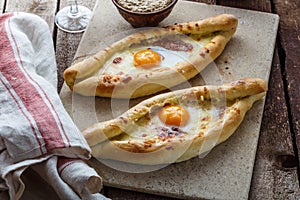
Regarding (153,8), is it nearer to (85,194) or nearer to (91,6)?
(91,6)

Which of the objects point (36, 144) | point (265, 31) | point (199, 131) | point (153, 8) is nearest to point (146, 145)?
point (199, 131)

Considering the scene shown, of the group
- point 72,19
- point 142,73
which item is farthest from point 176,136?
point 72,19

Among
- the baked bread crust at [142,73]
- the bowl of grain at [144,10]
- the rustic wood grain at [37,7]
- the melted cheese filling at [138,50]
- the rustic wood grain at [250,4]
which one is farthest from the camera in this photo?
the rustic wood grain at [250,4]

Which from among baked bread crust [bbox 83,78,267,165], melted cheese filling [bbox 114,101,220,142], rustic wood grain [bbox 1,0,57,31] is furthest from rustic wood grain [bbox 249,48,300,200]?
rustic wood grain [bbox 1,0,57,31]

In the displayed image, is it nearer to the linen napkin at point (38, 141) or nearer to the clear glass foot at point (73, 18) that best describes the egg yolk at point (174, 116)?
the linen napkin at point (38, 141)

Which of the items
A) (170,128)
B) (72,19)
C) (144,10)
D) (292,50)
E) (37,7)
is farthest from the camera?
(37,7)

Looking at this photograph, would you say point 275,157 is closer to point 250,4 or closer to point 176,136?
point 176,136

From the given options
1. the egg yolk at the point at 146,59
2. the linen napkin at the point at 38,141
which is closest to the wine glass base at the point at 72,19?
the egg yolk at the point at 146,59
